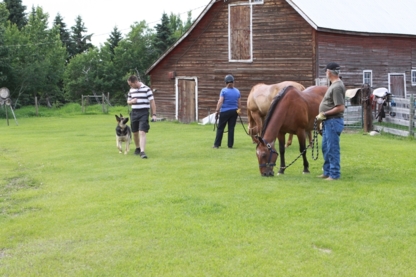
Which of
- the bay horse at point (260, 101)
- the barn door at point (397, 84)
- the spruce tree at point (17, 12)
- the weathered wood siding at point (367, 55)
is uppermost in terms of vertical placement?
the spruce tree at point (17, 12)

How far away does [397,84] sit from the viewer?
28.6m

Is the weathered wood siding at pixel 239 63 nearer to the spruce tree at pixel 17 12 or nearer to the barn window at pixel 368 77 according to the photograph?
the barn window at pixel 368 77

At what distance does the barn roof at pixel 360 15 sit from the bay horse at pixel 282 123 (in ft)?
44.8

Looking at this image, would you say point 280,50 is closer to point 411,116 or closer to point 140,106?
point 411,116

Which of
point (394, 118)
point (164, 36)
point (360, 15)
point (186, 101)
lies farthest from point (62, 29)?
point (394, 118)

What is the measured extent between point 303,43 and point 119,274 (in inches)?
781

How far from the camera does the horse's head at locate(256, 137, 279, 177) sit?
9.75 metres

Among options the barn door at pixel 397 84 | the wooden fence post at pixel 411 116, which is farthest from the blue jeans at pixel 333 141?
the barn door at pixel 397 84

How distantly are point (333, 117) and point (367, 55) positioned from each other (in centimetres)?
1816

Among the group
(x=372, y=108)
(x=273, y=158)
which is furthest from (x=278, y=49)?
(x=273, y=158)

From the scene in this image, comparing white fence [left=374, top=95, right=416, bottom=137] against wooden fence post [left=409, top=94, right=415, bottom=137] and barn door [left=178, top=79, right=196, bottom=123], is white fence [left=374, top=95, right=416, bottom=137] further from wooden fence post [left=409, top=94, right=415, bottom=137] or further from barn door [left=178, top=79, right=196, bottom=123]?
barn door [left=178, top=79, right=196, bottom=123]

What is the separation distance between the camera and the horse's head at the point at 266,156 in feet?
32.0

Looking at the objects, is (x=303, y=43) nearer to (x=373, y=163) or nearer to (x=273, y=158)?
(x=373, y=163)

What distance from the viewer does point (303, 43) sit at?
23.8 metres
